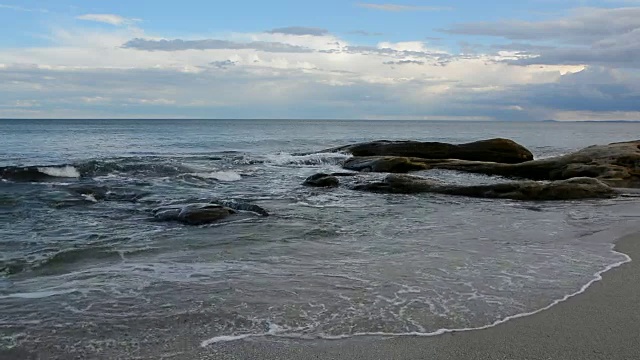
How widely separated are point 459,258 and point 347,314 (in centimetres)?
342

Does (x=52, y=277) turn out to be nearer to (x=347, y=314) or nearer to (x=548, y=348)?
(x=347, y=314)

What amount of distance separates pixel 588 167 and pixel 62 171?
2055cm

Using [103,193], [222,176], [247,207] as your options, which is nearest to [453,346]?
[247,207]

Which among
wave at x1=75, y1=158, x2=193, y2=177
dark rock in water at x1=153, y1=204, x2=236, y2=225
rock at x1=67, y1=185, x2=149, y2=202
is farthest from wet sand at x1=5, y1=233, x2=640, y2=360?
wave at x1=75, y1=158, x2=193, y2=177

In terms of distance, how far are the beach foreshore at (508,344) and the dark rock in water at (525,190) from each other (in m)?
11.0

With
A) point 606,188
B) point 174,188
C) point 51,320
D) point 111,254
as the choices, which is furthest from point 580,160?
point 51,320

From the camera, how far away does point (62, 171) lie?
2372 cm

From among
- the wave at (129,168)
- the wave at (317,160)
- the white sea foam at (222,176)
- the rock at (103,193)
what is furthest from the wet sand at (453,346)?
the wave at (317,160)

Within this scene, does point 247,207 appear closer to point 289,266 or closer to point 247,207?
point 247,207

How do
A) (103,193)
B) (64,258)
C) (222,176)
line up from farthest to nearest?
(222,176)
(103,193)
(64,258)

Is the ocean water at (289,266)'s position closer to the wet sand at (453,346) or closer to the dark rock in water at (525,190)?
the wet sand at (453,346)

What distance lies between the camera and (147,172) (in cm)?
2570

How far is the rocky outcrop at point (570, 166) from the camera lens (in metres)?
21.8

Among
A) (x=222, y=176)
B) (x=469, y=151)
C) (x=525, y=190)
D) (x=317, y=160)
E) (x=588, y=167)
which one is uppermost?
A: (x=469, y=151)
